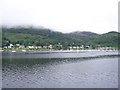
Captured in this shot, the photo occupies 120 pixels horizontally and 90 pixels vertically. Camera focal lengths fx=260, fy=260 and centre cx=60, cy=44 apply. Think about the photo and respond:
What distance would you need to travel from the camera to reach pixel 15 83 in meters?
40.2

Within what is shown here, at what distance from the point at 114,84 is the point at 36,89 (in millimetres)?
11789

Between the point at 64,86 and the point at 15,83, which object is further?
the point at 15,83

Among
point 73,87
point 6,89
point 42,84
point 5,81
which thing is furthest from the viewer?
point 5,81

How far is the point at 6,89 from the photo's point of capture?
110 ft

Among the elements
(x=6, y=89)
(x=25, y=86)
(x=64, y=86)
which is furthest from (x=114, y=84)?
(x=6, y=89)

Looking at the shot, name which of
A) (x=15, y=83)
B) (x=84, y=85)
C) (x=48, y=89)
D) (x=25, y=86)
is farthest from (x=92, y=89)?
(x=15, y=83)

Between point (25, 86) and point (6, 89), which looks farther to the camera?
point (25, 86)

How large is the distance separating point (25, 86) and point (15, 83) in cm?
358

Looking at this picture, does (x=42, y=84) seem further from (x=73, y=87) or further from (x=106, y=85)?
(x=106, y=85)

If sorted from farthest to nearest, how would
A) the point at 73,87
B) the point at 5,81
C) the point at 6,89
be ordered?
the point at 5,81 < the point at 73,87 < the point at 6,89

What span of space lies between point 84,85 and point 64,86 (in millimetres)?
2923

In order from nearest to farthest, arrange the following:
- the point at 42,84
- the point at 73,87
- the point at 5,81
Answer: the point at 73,87 < the point at 42,84 < the point at 5,81

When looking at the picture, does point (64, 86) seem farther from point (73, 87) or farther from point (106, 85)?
point (106, 85)

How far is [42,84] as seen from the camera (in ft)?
129
